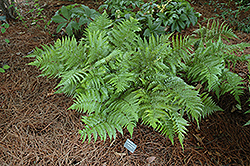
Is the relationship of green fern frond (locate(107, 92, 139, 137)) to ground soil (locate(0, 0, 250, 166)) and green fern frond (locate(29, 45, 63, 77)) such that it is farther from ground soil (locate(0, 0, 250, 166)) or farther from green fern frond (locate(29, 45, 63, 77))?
green fern frond (locate(29, 45, 63, 77))

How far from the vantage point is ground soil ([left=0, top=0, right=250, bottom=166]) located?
6.51ft

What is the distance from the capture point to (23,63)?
2.92m

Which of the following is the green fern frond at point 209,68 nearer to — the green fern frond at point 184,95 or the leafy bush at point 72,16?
the green fern frond at point 184,95

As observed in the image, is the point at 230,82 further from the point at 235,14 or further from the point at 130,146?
the point at 235,14

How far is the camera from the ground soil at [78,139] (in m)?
1.98

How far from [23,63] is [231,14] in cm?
440

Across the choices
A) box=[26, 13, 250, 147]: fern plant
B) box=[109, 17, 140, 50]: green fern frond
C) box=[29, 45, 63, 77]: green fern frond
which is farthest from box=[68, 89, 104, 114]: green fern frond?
box=[109, 17, 140, 50]: green fern frond

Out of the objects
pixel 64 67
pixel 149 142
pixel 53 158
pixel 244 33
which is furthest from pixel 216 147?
pixel 244 33

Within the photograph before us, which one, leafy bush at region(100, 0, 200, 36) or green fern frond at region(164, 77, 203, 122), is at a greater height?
leafy bush at region(100, 0, 200, 36)

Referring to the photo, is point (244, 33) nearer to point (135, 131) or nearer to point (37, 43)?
point (135, 131)

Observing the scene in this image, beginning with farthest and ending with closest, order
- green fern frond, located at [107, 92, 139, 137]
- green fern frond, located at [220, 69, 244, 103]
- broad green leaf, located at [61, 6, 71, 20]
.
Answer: broad green leaf, located at [61, 6, 71, 20] → green fern frond, located at [220, 69, 244, 103] → green fern frond, located at [107, 92, 139, 137]

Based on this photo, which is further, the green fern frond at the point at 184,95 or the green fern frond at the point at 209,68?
the green fern frond at the point at 209,68

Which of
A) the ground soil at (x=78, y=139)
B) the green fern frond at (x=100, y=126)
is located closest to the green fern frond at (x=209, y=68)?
the ground soil at (x=78, y=139)

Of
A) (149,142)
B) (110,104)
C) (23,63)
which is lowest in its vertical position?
(149,142)
